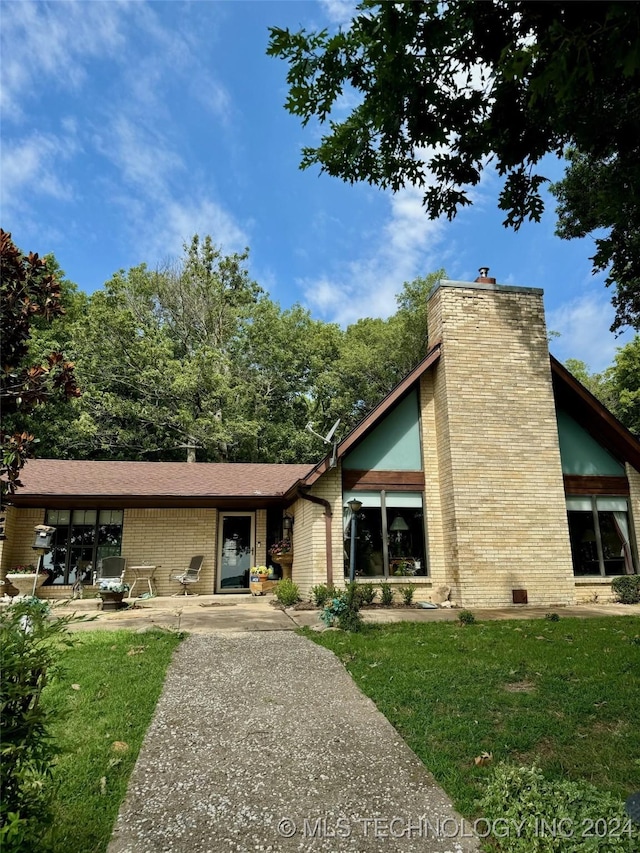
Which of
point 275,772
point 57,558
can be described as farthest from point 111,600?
point 275,772

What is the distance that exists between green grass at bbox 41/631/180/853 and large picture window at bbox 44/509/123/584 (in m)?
7.70

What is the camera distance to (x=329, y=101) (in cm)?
439

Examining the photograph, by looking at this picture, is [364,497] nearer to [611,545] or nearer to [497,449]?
[497,449]

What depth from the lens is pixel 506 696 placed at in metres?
5.22

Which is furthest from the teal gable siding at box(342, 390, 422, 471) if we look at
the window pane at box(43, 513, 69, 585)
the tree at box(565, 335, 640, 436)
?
the tree at box(565, 335, 640, 436)

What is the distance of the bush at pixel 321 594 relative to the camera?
1105 cm

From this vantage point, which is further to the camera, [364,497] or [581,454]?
[581,454]

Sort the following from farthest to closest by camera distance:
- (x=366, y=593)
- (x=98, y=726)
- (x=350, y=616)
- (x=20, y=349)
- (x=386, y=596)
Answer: (x=386, y=596)
(x=366, y=593)
(x=350, y=616)
(x=98, y=726)
(x=20, y=349)

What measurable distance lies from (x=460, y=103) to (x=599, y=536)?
1122cm

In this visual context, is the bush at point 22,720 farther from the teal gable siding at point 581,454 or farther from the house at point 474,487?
Result: the teal gable siding at point 581,454

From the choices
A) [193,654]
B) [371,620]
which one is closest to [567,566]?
[371,620]

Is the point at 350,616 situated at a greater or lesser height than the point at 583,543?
lesser

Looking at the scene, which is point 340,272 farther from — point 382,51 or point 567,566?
point 382,51

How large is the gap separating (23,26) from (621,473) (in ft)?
46.2
